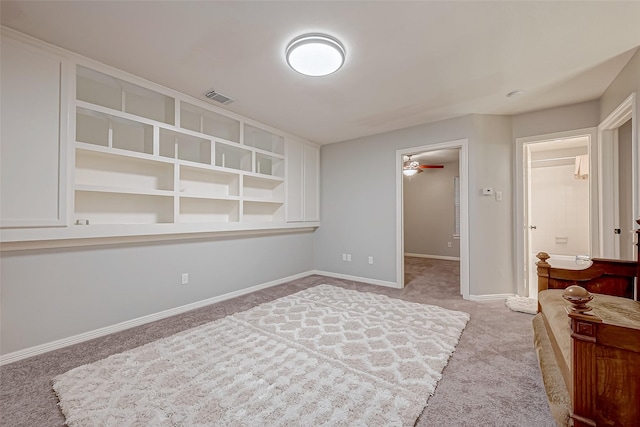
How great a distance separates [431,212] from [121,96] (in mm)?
6870

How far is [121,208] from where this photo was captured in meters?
2.79

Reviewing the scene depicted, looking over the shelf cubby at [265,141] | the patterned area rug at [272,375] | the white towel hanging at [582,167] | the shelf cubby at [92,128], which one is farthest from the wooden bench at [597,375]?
the white towel hanging at [582,167]

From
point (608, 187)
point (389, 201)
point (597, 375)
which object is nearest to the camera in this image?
point (597, 375)

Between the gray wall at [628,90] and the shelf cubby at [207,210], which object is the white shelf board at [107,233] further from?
the gray wall at [628,90]

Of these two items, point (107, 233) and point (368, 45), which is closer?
point (368, 45)

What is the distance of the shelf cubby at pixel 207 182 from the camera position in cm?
337

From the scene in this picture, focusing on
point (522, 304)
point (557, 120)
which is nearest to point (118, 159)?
point (522, 304)

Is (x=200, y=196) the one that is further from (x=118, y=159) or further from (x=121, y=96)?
(x=121, y=96)

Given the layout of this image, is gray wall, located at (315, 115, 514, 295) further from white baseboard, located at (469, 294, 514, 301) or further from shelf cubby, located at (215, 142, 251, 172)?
shelf cubby, located at (215, 142, 251, 172)

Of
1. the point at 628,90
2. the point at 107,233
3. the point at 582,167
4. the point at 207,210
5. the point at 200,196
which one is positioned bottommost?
the point at 107,233

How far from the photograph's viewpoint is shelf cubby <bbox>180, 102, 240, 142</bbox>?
3.29 metres

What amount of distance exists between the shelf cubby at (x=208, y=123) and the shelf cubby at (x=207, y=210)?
91cm

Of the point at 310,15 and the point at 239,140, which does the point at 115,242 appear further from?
the point at 310,15

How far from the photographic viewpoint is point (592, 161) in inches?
122
